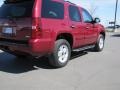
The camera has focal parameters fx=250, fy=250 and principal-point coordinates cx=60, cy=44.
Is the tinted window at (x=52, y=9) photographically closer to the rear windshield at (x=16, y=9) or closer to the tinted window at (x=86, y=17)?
the rear windshield at (x=16, y=9)

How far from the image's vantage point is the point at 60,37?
24.2 feet

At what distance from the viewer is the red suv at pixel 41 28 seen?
20.7 ft

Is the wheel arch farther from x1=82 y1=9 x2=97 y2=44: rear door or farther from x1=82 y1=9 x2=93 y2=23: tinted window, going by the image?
x1=82 y1=9 x2=93 y2=23: tinted window

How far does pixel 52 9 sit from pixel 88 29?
250 centimetres

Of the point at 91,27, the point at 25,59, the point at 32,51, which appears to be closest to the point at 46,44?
the point at 32,51

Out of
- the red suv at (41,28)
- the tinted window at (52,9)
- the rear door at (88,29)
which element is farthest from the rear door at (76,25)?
the tinted window at (52,9)

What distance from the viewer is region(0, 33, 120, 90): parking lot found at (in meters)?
5.49

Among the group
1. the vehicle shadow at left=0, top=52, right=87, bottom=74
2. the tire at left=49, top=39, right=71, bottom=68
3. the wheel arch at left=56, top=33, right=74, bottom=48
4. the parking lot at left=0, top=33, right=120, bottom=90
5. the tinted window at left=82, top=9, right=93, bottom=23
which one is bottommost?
the parking lot at left=0, top=33, right=120, bottom=90

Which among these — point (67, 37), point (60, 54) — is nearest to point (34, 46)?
point (60, 54)

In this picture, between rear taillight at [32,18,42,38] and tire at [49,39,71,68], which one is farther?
tire at [49,39,71,68]

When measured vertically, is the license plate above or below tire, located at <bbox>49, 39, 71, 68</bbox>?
above

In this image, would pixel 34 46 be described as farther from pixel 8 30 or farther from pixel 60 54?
pixel 60 54

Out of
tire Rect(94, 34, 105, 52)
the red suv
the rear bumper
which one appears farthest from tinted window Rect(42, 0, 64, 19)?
tire Rect(94, 34, 105, 52)

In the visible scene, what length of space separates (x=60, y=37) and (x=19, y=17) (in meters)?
1.44
